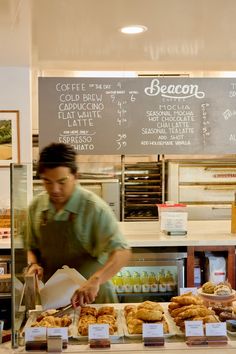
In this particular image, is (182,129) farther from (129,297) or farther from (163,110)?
(129,297)

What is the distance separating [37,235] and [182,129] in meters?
2.39

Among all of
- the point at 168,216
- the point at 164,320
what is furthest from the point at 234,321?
the point at 168,216

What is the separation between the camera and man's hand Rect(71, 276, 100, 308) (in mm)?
2061

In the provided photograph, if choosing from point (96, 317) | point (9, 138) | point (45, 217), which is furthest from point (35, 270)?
point (9, 138)

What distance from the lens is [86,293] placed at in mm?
2068

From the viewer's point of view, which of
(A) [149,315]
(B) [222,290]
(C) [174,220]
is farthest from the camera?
(C) [174,220]

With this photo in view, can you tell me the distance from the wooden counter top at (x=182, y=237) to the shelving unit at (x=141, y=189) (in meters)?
1.36

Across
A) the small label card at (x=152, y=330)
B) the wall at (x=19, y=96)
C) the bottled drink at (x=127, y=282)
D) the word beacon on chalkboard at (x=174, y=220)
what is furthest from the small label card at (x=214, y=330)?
the wall at (x=19, y=96)

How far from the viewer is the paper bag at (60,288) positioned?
2092mm

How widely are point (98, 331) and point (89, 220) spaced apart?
1.59ft

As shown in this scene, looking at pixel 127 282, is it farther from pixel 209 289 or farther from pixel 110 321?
pixel 110 321

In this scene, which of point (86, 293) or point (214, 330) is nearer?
point (214, 330)

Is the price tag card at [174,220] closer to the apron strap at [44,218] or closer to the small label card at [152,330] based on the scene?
the apron strap at [44,218]

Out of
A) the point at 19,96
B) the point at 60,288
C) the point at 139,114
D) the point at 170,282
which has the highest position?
the point at 19,96
